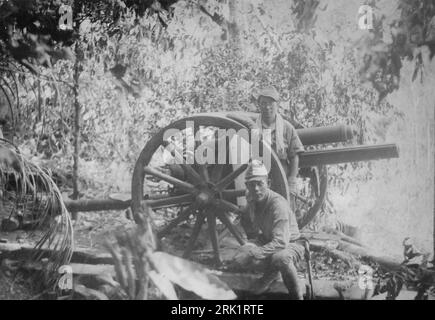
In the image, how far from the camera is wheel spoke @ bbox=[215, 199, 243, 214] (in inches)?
175

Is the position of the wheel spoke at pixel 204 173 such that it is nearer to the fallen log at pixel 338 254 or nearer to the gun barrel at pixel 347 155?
the gun barrel at pixel 347 155

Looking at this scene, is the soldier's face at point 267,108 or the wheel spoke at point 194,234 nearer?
the wheel spoke at point 194,234

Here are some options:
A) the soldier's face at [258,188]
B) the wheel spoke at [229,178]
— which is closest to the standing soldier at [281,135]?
the soldier's face at [258,188]

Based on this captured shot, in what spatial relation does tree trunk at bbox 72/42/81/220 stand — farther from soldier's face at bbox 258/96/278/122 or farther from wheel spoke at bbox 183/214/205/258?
soldier's face at bbox 258/96/278/122

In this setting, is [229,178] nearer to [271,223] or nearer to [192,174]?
[192,174]

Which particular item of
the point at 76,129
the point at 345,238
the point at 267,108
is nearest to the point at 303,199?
the point at 345,238

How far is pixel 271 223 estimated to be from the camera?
14.7 ft

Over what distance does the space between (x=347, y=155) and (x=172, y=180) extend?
58.3 inches

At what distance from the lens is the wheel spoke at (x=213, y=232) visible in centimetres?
451

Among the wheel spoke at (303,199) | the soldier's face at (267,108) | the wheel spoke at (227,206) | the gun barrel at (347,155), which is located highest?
the soldier's face at (267,108)

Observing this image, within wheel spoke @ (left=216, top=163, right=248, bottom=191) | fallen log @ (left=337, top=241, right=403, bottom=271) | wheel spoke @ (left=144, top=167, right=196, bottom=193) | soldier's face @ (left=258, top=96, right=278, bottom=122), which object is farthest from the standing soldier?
wheel spoke @ (left=144, top=167, right=196, bottom=193)

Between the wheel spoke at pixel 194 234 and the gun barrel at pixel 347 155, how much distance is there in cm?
96

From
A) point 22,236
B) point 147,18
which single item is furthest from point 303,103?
point 22,236

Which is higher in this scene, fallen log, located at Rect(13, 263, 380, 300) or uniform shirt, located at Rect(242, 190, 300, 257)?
uniform shirt, located at Rect(242, 190, 300, 257)
